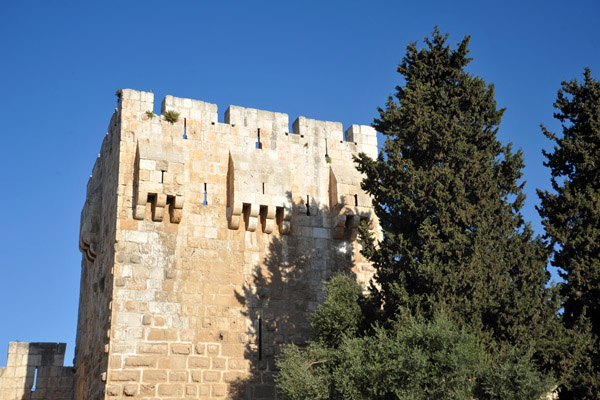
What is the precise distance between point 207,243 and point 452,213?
5.41 metres

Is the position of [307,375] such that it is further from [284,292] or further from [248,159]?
[248,159]

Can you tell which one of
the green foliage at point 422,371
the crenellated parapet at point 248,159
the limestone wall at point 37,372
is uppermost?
the crenellated parapet at point 248,159

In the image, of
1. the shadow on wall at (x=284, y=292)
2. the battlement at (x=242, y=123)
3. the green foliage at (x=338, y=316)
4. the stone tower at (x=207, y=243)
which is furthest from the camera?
the battlement at (x=242, y=123)

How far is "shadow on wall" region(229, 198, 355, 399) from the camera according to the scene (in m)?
16.4

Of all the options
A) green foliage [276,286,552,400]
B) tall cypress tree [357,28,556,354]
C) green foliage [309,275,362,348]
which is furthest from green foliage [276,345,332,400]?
tall cypress tree [357,28,556,354]

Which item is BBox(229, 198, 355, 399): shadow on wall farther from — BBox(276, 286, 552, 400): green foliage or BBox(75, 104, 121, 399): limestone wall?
BBox(75, 104, 121, 399): limestone wall

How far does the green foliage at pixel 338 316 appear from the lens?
14797mm

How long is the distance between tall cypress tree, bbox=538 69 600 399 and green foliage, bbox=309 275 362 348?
3831mm

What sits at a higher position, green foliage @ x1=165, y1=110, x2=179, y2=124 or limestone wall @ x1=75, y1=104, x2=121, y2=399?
green foliage @ x1=165, y1=110, x2=179, y2=124

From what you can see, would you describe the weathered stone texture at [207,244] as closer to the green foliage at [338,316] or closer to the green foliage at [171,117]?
the green foliage at [171,117]

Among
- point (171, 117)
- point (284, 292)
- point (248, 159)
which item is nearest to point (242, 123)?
point (248, 159)

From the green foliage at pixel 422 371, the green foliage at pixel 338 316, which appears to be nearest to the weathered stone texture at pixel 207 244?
the green foliage at pixel 338 316

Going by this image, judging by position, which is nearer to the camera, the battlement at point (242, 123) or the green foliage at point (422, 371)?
the green foliage at point (422, 371)

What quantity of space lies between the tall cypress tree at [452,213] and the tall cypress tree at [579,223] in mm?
623
